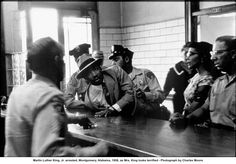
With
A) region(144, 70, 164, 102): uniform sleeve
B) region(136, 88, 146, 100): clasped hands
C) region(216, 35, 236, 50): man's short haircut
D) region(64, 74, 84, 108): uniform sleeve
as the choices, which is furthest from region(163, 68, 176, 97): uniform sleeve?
region(216, 35, 236, 50): man's short haircut

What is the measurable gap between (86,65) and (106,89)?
27cm

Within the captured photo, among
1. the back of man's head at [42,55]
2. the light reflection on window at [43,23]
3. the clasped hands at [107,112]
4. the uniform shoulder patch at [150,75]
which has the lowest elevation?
the clasped hands at [107,112]

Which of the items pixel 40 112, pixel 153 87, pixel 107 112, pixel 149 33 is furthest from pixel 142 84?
pixel 40 112

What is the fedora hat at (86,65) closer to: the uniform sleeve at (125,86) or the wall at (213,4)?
the uniform sleeve at (125,86)

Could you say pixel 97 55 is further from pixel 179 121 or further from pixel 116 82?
pixel 179 121

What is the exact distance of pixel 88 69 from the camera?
91.0 inches

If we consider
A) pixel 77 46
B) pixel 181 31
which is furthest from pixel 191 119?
pixel 181 31

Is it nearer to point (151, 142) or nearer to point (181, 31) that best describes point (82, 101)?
point (151, 142)

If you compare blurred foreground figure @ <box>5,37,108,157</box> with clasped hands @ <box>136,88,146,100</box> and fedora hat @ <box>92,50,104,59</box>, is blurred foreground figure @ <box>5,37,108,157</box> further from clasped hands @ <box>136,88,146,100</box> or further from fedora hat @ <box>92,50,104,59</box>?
clasped hands @ <box>136,88,146,100</box>

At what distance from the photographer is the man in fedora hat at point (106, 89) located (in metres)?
2.32

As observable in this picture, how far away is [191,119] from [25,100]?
1063 millimetres

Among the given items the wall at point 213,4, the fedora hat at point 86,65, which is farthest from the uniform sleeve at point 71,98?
the wall at point 213,4

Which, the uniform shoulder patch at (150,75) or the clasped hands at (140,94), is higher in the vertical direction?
the uniform shoulder patch at (150,75)

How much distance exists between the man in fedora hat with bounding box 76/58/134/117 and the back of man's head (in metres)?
0.93
